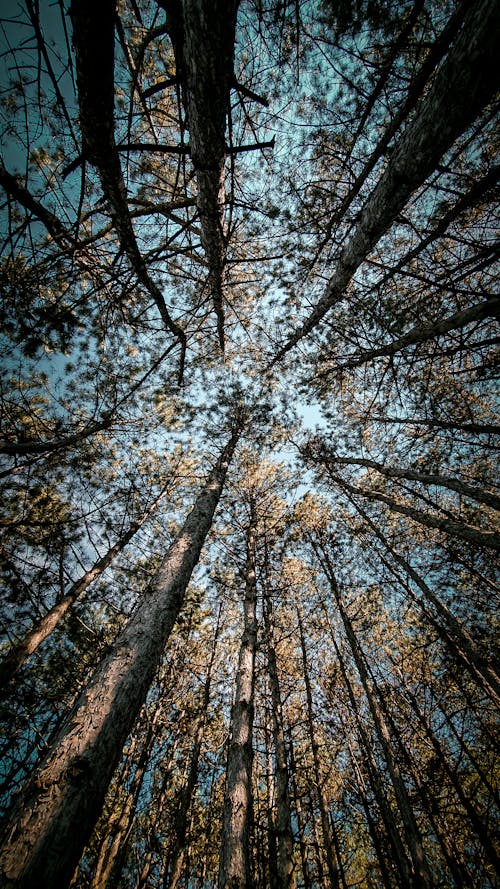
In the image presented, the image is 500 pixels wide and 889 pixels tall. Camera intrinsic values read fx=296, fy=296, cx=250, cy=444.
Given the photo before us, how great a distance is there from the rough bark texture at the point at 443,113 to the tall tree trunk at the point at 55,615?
6613 millimetres

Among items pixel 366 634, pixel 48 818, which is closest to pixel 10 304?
pixel 48 818

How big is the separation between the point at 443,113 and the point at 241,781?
6.77 m

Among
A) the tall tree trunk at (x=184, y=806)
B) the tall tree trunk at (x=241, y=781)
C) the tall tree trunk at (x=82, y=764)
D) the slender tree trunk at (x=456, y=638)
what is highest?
the slender tree trunk at (x=456, y=638)

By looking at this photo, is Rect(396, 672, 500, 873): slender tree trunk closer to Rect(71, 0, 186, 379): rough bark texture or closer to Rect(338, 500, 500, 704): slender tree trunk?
Rect(338, 500, 500, 704): slender tree trunk

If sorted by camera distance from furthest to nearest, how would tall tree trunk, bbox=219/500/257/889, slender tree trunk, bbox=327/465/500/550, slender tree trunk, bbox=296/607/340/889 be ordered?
slender tree trunk, bbox=296/607/340/889 < slender tree trunk, bbox=327/465/500/550 < tall tree trunk, bbox=219/500/257/889

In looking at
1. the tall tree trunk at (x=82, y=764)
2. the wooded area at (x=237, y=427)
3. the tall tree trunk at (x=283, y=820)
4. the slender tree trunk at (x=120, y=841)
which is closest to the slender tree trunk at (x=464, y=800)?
the wooded area at (x=237, y=427)

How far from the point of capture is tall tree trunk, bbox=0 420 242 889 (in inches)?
45.6

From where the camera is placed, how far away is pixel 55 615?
15.8 ft

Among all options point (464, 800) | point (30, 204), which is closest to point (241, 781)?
point (464, 800)

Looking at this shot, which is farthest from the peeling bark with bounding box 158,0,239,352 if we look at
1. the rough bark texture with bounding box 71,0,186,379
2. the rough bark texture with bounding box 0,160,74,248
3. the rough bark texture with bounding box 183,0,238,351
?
the rough bark texture with bounding box 0,160,74,248

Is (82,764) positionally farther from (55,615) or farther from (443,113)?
(443,113)

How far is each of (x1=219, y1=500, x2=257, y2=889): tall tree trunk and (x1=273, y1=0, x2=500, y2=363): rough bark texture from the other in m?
5.82

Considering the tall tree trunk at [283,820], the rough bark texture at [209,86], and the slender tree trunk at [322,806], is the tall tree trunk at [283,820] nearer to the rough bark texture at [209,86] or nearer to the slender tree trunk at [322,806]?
the slender tree trunk at [322,806]

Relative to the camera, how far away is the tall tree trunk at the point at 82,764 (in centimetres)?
116
